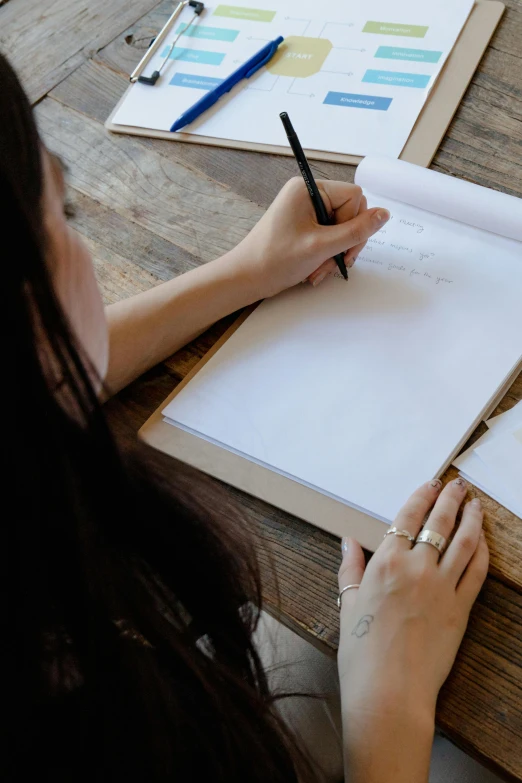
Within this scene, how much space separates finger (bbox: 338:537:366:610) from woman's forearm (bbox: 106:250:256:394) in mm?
310

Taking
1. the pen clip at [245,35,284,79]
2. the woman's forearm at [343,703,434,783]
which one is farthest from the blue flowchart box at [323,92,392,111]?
the woman's forearm at [343,703,434,783]

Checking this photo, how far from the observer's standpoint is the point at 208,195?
38.8 inches

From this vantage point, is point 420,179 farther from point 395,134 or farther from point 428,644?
point 428,644

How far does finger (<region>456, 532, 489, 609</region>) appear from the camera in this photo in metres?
0.65

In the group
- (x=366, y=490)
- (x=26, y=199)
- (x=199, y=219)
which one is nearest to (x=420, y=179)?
(x=199, y=219)

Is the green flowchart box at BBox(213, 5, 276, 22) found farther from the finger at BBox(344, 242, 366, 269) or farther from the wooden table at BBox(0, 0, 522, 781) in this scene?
the finger at BBox(344, 242, 366, 269)

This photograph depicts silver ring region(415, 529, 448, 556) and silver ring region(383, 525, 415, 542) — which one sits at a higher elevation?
silver ring region(415, 529, 448, 556)

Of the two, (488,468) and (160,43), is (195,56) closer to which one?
(160,43)

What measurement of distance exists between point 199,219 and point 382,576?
512mm

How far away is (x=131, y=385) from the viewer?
860 millimetres

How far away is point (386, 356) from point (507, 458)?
16 cm

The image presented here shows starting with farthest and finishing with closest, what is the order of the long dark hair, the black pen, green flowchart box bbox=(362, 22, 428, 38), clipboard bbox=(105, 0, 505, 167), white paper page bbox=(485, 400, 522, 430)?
green flowchart box bbox=(362, 22, 428, 38) < clipboard bbox=(105, 0, 505, 167) < the black pen < white paper page bbox=(485, 400, 522, 430) < the long dark hair

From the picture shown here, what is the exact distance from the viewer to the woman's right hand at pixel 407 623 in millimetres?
618

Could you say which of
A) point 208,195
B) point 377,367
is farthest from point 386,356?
point 208,195
